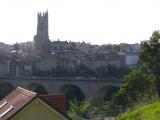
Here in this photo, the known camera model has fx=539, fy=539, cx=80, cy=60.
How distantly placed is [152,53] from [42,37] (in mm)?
97646

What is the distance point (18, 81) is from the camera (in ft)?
251

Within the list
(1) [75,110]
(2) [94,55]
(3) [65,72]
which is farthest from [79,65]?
(1) [75,110]

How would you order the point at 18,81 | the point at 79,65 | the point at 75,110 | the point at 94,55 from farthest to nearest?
the point at 94,55
the point at 79,65
the point at 18,81
the point at 75,110

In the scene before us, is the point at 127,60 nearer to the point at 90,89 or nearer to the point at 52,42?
the point at 52,42

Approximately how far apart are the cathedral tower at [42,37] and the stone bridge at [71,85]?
1389 inches

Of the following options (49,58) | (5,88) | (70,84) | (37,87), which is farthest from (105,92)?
(49,58)

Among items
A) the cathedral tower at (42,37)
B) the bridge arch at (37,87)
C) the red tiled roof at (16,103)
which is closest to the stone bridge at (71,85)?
the bridge arch at (37,87)

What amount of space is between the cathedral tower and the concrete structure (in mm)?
35497

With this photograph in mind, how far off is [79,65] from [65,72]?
22.6 ft

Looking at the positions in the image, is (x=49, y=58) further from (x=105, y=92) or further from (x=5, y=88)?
(x=105, y=92)

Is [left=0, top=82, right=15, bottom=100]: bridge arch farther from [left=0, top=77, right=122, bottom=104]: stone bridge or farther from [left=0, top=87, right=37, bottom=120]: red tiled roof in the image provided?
[left=0, top=87, right=37, bottom=120]: red tiled roof

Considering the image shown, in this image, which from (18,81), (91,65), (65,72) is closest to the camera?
(18,81)

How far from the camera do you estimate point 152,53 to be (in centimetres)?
2359

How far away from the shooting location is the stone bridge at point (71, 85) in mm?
68369
